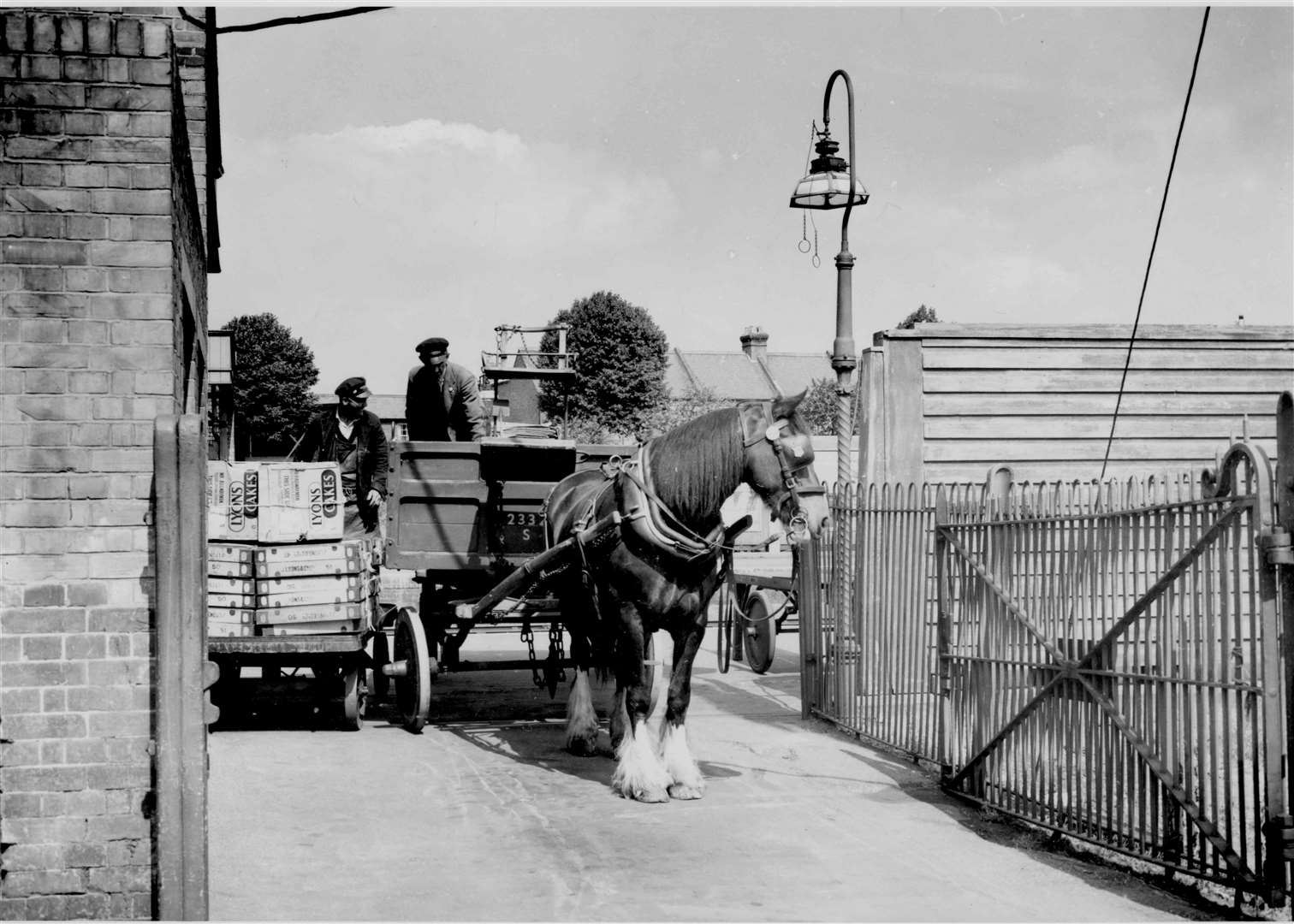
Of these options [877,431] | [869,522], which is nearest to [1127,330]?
[877,431]

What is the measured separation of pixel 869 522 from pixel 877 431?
7.85 feet

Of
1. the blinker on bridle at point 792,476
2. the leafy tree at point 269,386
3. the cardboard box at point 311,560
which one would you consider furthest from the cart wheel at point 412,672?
the leafy tree at point 269,386

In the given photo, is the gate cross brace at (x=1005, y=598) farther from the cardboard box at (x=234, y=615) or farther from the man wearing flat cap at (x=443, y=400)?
the cardboard box at (x=234, y=615)

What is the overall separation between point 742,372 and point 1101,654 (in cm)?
6904

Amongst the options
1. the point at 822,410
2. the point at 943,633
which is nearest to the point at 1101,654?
the point at 943,633

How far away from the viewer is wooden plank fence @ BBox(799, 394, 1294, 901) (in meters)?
4.51

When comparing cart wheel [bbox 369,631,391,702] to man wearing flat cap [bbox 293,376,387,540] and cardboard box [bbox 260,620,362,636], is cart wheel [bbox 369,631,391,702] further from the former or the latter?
man wearing flat cap [bbox 293,376,387,540]

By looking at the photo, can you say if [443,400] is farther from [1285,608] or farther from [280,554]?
[1285,608]

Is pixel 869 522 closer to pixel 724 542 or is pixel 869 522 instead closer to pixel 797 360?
pixel 724 542

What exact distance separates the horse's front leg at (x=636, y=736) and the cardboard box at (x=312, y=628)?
2296 millimetres

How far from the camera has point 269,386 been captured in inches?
2704

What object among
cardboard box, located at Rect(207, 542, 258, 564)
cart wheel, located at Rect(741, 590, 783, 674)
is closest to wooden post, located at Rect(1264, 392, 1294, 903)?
cardboard box, located at Rect(207, 542, 258, 564)

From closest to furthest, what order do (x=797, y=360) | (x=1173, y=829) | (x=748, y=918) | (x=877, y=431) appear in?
(x=748, y=918) < (x=1173, y=829) < (x=877, y=431) < (x=797, y=360)

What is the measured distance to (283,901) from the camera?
4664 mm
